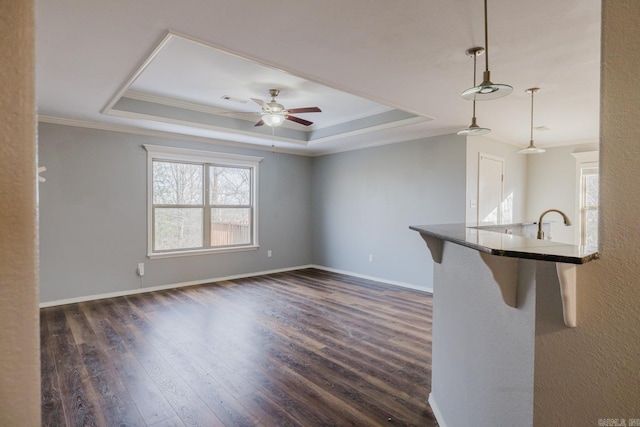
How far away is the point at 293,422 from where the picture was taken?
6.89 ft

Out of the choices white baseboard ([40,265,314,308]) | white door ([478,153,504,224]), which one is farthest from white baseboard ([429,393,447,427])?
white baseboard ([40,265,314,308])

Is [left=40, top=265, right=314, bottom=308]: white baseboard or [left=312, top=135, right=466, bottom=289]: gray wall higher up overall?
[left=312, top=135, right=466, bottom=289]: gray wall

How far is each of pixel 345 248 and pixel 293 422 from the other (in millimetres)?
4510

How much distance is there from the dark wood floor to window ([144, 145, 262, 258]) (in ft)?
3.46

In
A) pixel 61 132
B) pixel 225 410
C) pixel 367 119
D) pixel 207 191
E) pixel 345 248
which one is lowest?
pixel 225 410

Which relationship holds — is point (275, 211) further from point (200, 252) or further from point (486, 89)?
point (486, 89)

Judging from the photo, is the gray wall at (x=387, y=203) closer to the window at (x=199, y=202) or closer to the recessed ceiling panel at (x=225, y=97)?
the recessed ceiling panel at (x=225, y=97)

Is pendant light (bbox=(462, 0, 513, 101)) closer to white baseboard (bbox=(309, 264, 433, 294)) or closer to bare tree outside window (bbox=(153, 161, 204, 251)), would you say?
white baseboard (bbox=(309, 264, 433, 294))

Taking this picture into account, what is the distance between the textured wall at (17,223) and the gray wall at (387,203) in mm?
4969

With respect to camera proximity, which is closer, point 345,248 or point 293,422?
point 293,422

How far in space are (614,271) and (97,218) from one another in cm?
539

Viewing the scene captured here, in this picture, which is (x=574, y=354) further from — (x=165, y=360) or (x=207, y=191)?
(x=207, y=191)

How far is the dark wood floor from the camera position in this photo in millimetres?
2193

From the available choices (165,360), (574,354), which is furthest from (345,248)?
(574,354)
